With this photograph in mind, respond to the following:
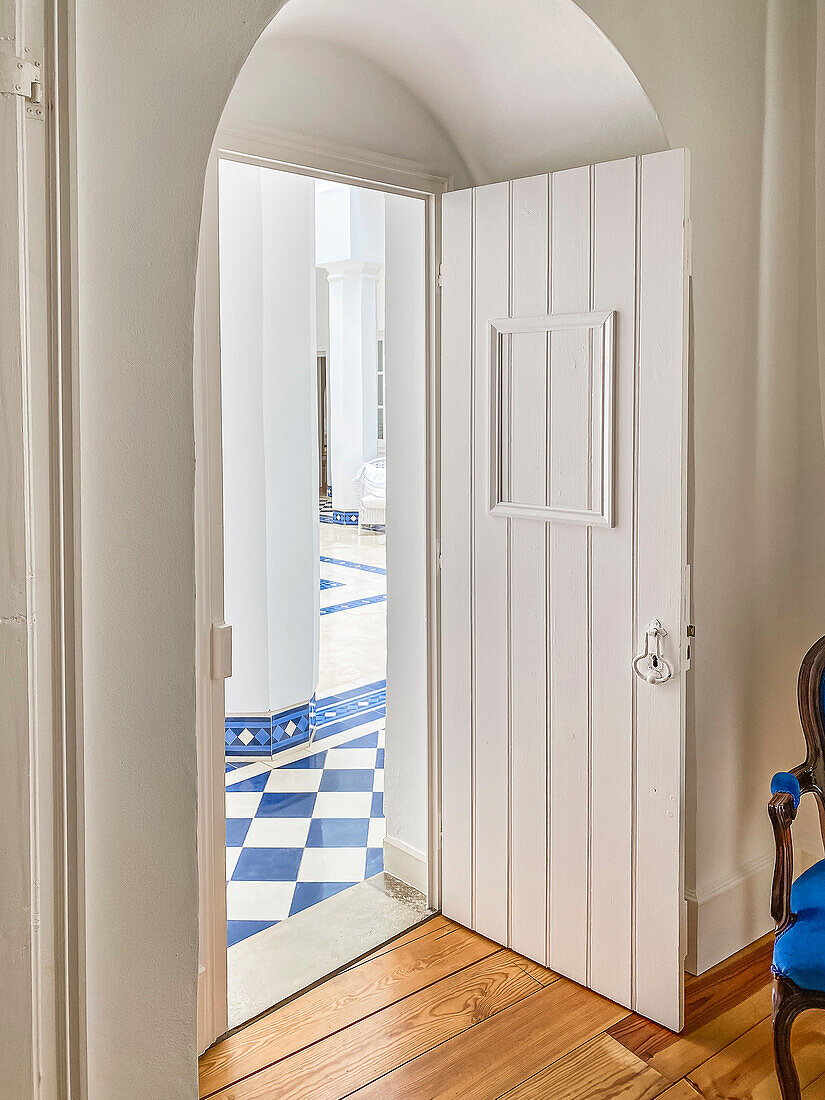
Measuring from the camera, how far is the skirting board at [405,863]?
2879 millimetres

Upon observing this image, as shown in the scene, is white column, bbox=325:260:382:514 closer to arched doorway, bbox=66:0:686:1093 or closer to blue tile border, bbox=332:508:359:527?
blue tile border, bbox=332:508:359:527

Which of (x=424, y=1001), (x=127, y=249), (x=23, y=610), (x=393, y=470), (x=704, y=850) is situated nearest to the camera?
(x=23, y=610)

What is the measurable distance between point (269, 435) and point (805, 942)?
301 centimetres

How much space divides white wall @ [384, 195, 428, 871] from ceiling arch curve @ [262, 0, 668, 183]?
1.19 ft

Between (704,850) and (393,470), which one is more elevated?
(393,470)

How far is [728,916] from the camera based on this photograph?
2.54 metres

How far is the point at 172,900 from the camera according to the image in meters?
1.51

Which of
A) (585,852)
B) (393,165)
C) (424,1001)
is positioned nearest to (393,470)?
(393,165)

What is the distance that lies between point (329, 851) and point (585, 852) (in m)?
1.17

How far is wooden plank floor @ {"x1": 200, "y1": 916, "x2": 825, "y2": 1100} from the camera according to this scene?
2.02 metres

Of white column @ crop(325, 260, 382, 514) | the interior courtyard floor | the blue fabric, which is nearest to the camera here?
the blue fabric

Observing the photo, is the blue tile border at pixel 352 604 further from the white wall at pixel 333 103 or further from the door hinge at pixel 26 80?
the door hinge at pixel 26 80

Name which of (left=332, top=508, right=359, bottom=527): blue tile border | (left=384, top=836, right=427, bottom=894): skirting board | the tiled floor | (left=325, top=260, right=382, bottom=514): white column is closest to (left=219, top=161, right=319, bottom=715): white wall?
the tiled floor

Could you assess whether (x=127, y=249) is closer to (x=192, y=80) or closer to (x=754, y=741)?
(x=192, y=80)
